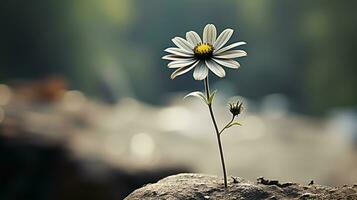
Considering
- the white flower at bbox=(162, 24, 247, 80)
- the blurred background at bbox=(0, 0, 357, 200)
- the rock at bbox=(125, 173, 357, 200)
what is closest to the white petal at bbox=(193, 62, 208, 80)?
the white flower at bbox=(162, 24, 247, 80)

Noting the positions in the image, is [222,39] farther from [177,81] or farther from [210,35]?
[177,81]

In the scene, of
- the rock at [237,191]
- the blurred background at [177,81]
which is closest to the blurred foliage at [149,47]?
the blurred background at [177,81]

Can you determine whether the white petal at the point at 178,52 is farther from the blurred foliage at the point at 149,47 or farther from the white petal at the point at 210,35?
the blurred foliage at the point at 149,47

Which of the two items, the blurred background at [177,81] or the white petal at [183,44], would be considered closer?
the white petal at [183,44]

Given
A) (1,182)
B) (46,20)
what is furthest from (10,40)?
(1,182)

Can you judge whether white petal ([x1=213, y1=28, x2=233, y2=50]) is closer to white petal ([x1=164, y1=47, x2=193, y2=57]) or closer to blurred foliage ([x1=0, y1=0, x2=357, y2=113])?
white petal ([x1=164, y1=47, x2=193, y2=57])

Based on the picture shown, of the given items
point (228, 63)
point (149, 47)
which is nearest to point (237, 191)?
point (228, 63)

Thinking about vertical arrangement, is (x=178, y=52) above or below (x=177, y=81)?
below
